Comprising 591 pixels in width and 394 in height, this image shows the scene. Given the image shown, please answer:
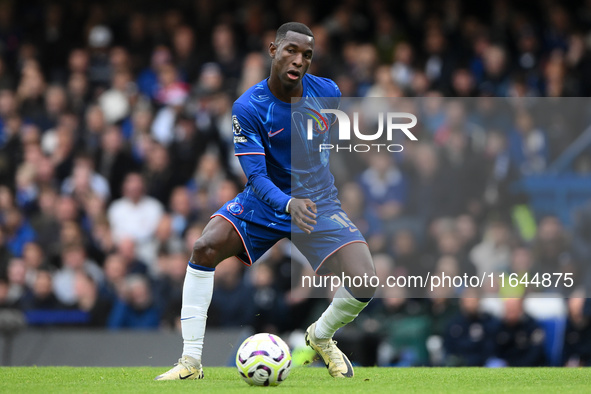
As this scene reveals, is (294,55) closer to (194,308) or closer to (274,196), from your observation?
(274,196)

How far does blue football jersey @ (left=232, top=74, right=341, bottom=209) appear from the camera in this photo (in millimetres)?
6809

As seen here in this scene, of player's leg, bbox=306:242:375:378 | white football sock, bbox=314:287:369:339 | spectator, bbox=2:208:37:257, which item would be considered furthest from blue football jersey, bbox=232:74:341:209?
spectator, bbox=2:208:37:257

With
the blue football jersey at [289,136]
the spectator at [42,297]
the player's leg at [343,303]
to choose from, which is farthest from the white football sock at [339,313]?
the spectator at [42,297]

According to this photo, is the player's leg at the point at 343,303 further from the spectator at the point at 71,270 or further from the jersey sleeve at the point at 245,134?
the spectator at the point at 71,270

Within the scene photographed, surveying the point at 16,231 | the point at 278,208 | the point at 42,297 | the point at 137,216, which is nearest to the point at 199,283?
the point at 278,208

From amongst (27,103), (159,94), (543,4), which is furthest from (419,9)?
(27,103)

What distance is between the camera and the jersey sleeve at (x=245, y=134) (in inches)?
266

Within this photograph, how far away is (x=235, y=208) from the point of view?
6922 millimetres

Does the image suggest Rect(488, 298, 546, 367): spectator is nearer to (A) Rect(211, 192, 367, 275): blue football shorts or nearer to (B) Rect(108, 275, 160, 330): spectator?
(A) Rect(211, 192, 367, 275): blue football shorts

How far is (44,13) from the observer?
15.6 metres

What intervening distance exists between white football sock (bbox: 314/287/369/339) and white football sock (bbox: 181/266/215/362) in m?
0.92

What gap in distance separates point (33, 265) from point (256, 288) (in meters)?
3.31

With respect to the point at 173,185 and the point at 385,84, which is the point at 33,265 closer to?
the point at 173,185

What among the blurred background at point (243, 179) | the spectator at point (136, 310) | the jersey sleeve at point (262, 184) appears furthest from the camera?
the spectator at point (136, 310)
